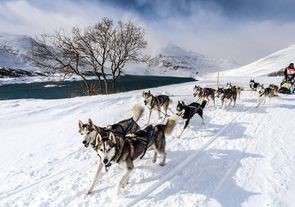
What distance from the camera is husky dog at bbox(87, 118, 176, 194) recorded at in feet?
16.6

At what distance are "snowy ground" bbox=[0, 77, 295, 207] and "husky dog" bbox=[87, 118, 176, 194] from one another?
36cm

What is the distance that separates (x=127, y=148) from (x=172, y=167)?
1558 mm

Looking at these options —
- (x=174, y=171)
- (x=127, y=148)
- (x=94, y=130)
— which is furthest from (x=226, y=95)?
(x=127, y=148)

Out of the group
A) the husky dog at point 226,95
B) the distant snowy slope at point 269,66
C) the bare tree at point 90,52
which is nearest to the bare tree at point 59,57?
the bare tree at point 90,52

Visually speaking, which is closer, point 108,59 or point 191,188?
point 191,188

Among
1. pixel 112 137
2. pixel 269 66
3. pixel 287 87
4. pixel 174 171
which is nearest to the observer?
pixel 112 137

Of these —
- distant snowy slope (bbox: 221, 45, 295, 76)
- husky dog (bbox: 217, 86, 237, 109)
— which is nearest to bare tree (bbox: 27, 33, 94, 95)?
husky dog (bbox: 217, 86, 237, 109)

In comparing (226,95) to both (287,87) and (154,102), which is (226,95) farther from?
(287,87)

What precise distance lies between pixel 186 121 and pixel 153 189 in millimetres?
4383

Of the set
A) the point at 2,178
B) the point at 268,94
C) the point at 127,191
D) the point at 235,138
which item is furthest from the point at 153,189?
the point at 268,94

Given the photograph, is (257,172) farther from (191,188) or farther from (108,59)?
(108,59)

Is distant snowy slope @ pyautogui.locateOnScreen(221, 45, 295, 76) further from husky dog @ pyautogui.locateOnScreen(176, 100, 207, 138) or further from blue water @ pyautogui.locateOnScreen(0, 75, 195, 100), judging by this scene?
husky dog @ pyautogui.locateOnScreen(176, 100, 207, 138)

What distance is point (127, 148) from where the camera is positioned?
18.2 feet

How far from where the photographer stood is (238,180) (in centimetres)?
602
